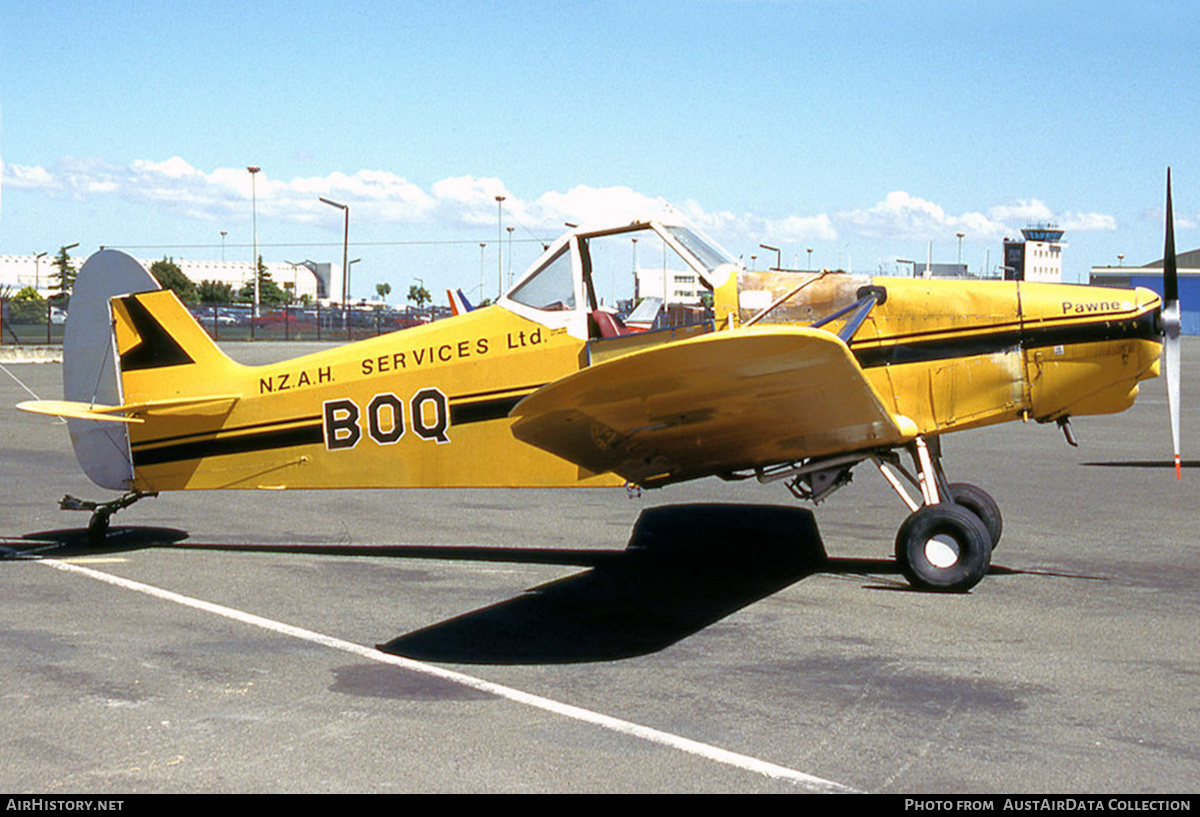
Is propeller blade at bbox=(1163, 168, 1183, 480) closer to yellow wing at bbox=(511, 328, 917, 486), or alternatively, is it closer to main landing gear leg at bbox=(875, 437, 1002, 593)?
main landing gear leg at bbox=(875, 437, 1002, 593)

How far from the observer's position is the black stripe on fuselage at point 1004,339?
7.24 metres

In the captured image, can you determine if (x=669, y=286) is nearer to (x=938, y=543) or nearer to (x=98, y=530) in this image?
(x=938, y=543)

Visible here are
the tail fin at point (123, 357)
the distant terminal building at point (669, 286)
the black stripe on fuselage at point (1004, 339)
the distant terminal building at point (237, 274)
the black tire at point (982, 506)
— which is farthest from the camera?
the distant terminal building at point (237, 274)

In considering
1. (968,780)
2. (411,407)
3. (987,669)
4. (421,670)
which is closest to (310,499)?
(411,407)

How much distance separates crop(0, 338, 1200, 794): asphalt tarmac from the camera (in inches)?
169

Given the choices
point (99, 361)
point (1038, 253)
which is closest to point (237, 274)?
point (1038, 253)

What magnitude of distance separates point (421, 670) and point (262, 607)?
1761mm

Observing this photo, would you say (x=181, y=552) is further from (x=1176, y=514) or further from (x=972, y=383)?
(x=1176, y=514)

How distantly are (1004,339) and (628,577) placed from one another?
2.94m

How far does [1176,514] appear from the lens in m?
10.2

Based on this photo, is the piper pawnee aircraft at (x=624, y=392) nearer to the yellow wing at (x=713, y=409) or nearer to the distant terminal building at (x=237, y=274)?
the yellow wing at (x=713, y=409)

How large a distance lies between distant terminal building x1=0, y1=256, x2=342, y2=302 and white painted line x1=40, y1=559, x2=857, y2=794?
130785 millimetres

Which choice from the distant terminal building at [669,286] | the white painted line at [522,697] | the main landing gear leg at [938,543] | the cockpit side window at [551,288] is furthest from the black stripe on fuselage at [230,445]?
the main landing gear leg at [938,543]

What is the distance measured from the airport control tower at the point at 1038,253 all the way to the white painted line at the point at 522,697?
11083cm
